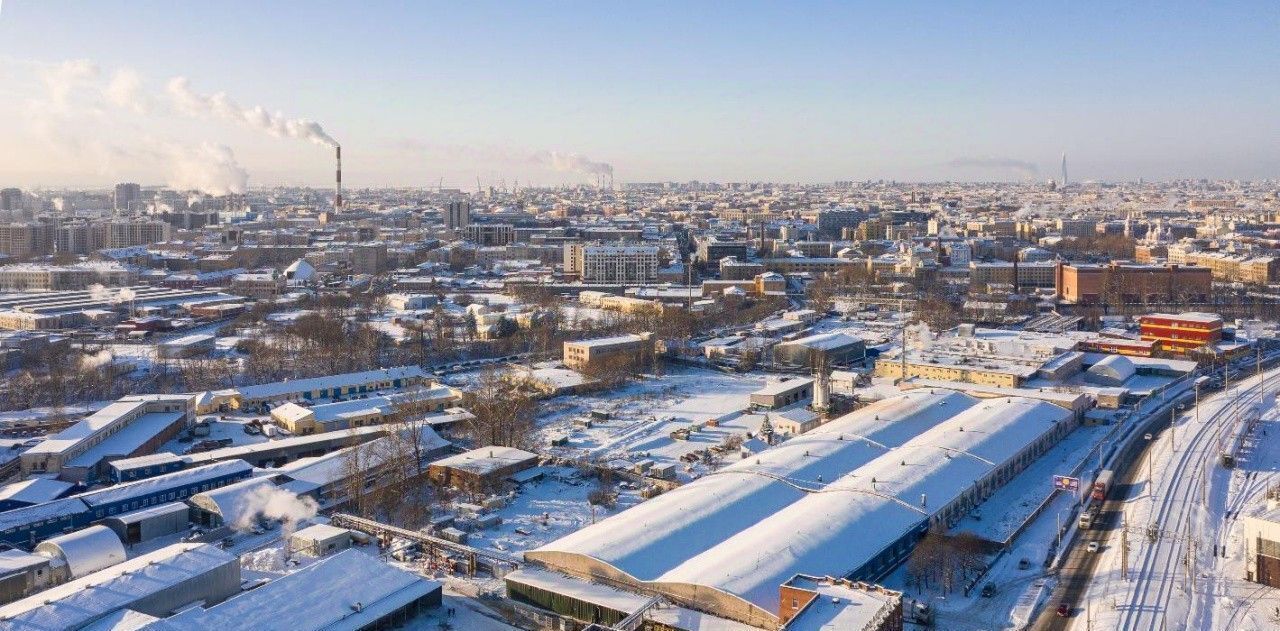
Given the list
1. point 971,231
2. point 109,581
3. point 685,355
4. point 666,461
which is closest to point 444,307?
point 685,355

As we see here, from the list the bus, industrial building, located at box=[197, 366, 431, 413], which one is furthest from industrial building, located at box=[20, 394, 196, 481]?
the bus

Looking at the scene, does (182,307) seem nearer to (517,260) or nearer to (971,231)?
(517,260)

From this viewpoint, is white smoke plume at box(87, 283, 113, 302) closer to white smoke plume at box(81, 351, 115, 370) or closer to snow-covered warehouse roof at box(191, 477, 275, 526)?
white smoke plume at box(81, 351, 115, 370)

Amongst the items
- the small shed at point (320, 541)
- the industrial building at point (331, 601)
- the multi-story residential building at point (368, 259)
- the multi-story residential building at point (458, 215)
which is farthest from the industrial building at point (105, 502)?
the multi-story residential building at point (458, 215)

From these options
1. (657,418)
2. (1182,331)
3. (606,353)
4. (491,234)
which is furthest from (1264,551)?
(491,234)

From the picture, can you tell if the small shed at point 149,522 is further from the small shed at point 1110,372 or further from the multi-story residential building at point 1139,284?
the multi-story residential building at point 1139,284

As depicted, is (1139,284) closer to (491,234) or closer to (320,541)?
(320,541)
